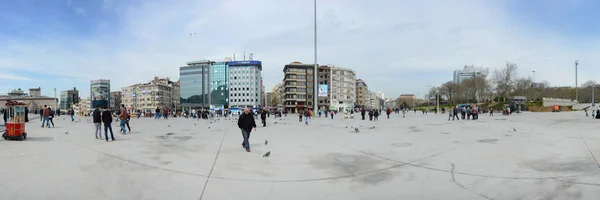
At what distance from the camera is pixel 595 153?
916 centimetres

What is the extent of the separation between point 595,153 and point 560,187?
15.4 ft

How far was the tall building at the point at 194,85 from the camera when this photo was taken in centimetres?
15588

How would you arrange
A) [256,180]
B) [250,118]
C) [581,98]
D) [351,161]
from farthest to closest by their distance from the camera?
[581,98] < [250,118] < [351,161] < [256,180]

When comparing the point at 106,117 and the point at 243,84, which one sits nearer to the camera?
the point at 106,117

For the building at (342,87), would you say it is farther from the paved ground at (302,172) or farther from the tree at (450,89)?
the paved ground at (302,172)

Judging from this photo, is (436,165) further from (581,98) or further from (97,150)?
(581,98)

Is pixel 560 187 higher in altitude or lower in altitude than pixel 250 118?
lower

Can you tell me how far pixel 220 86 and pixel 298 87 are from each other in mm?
47432

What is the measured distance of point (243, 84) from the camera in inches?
5960

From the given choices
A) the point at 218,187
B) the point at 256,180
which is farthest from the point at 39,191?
the point at 256,180

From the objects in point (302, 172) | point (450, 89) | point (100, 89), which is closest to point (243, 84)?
point (100, 89)

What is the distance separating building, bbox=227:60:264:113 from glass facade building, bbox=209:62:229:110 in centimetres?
259

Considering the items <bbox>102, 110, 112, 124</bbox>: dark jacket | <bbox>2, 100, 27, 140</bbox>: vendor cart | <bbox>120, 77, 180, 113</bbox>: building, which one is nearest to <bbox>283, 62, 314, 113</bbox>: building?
<bbox>120, 77, 180, 113</bbox>: building

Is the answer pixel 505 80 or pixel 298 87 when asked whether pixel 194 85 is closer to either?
pixel 298 87
